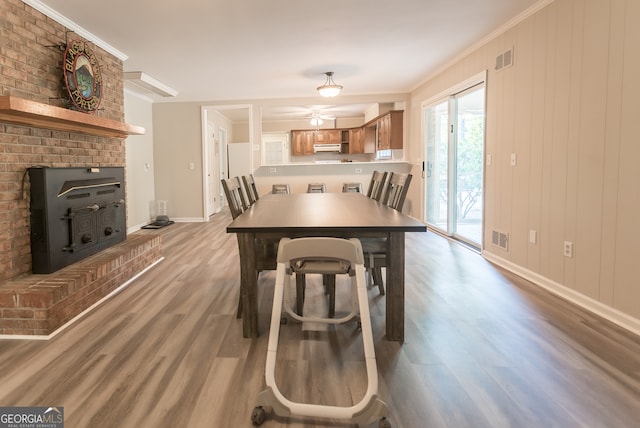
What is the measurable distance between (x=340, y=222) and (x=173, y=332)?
128 centimetres

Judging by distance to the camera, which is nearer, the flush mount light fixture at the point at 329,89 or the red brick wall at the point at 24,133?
the red brick wall at the point at 24,133

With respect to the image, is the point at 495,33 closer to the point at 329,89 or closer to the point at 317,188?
the point at 329,89

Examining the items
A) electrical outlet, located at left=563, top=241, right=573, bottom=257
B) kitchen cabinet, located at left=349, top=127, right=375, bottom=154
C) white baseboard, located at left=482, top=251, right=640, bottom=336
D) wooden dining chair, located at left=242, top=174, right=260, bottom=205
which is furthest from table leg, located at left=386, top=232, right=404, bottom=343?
kitchen cabinet, located at left=349, top=127, right=375, bottom=154

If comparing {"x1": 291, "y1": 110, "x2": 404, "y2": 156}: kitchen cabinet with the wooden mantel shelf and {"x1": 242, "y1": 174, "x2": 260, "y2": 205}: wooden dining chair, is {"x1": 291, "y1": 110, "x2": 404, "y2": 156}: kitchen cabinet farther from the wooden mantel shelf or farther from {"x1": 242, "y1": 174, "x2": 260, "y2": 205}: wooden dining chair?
the wooden mantel shelf

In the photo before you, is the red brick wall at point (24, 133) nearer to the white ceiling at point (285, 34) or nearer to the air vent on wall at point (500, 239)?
the white ceiling at point (285, 34)

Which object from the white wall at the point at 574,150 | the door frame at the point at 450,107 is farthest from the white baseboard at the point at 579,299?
the door frame at the point at 450,107

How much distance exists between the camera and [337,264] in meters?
1.84

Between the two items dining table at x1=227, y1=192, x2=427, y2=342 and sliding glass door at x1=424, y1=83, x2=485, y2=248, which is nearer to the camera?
dining table at x1=227, y1=192, x2=427, y2=342

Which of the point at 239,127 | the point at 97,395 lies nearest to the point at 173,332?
the point at 97,395

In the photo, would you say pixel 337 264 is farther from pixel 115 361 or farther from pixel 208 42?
pixel 208 42

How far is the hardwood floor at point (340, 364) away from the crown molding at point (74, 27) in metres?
2.44

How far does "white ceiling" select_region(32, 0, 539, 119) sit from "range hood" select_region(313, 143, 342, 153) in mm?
3986

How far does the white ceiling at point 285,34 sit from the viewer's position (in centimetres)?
318

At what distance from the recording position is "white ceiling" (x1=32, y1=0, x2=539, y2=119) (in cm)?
318
